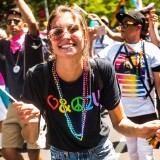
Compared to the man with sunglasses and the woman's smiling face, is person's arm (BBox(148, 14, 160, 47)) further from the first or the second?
the woman's smiling face

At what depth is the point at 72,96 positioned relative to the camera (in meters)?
2.39

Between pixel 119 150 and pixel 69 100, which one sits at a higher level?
pixel 69 100

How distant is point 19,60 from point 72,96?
186cm

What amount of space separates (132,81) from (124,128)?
55.3 inches

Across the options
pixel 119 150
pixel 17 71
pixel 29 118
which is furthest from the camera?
pixel 119 150

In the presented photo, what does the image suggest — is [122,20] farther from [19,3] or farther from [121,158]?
[121,158]

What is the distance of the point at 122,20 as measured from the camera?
13.5ft

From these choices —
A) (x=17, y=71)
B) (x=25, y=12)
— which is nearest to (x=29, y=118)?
(x=25, y=12)

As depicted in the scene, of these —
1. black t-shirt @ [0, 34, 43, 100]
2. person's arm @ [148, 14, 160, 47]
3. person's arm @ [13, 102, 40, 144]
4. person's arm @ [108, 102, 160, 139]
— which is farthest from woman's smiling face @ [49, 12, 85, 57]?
person's arm @ [148, 14, 160, 47]

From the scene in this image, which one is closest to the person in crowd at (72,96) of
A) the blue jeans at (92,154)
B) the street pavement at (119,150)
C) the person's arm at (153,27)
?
the blue jeans at (92,154)

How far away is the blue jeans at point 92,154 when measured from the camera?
2.45 metres

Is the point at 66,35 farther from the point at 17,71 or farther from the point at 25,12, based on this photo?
the point at 17,71

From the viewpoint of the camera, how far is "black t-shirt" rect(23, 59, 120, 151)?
7.86 ft

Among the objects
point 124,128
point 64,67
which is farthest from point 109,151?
point 64,67
